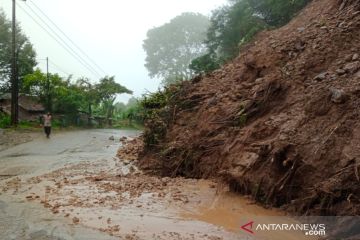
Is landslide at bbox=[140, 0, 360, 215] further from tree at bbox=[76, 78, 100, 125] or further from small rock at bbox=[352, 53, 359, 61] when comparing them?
tree at bbox=[76, 78, 100, 125]

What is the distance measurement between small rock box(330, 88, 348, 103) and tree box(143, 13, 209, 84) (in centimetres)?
4640

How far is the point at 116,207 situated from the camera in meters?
6.75

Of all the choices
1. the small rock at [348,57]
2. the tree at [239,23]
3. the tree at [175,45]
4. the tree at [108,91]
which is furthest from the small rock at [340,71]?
the tree at [175,45]

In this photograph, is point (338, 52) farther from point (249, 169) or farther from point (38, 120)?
point (38, 120)

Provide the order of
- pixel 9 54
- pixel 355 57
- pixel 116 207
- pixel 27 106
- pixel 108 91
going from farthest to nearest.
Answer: pixel 108 91, pixel 9 54, pixel 27 106, pixel 355 57, pixel 116 207

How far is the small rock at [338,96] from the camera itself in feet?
22.5

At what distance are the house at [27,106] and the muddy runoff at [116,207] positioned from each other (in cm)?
2019

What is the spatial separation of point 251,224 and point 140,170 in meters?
5.11

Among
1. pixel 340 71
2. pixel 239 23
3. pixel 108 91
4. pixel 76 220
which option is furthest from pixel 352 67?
pixel 108 91

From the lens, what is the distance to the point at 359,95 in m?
6.76

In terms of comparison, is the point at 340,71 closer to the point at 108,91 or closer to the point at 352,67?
the point at 352,67

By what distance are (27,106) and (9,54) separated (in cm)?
515

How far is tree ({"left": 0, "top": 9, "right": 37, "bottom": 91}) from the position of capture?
3180 centimetres

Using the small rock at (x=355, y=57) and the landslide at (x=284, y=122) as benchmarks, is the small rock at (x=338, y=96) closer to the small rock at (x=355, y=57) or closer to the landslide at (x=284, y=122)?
the landslide at (x=284, y=122)
